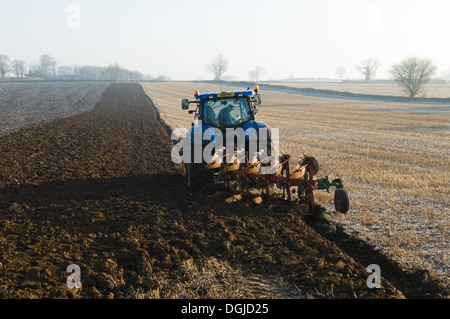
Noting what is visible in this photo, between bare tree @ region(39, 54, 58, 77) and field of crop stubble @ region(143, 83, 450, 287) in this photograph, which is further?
bare tree @ region(39, 54, 58, 77)

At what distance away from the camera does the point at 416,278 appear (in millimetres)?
4680

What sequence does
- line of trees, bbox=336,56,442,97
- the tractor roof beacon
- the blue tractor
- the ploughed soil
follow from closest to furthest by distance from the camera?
the ploughed soil, the tractor roof beacon, the blue tractor, line of trees, bbox=336,56,442,97

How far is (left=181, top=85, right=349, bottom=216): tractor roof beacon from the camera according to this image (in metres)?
6.95

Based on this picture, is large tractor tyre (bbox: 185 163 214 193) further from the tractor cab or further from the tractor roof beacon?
the tractor cab

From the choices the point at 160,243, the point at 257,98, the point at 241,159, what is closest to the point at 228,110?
the point at 257,98

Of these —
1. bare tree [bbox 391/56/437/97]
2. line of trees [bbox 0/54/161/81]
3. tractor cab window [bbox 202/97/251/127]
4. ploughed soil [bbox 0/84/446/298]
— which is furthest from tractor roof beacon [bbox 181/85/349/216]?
line of trees [bbox 0/54/161/81]

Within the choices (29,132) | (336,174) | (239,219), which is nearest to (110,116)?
(29,132)

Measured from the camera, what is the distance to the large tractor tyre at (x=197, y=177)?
26.5ft

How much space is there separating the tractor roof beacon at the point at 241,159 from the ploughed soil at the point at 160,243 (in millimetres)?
351

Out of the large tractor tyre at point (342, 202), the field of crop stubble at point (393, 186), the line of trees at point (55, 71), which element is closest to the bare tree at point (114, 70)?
Answer: the line of trees at point (55, 71)

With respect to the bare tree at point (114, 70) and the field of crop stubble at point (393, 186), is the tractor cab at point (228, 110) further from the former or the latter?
the bare tree at point (114, 70)

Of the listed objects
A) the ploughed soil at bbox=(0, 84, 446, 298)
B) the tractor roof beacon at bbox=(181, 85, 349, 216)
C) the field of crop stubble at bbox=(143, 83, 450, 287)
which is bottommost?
the ploughed soil at bbox=(0, 84, 446, 298)

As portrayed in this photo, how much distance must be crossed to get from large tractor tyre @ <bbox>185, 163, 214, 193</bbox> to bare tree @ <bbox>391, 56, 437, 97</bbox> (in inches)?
1662
